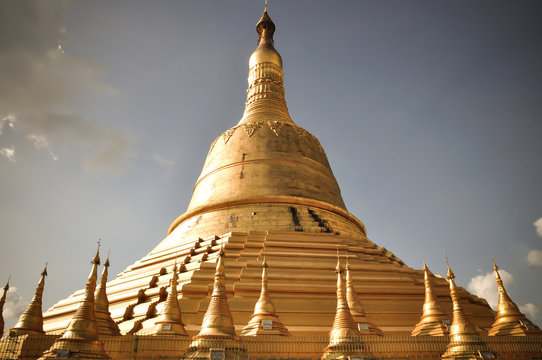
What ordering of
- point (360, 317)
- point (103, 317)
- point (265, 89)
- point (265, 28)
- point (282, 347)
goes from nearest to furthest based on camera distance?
point (282, 347) → point (103, 317) → point (360, 317) → point (265, 89) → point (265, 28)

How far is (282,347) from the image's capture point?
7227 mm

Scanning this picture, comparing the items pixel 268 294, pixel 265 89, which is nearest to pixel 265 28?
pixel 265 89

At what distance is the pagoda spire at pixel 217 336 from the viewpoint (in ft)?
21.8

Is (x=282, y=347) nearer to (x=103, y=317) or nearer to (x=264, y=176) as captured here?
(x=103, y=317)

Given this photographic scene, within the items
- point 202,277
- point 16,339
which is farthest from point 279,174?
point 16,339

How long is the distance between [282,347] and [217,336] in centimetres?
115

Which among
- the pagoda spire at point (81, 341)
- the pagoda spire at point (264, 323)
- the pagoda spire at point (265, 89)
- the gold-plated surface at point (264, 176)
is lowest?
the pagoda spire at point (81, 341)

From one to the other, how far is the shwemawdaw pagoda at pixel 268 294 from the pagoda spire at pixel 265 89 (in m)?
1.45

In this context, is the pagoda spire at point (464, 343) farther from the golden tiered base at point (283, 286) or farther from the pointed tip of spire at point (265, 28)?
the pointed tip of spire at point (265, 28)

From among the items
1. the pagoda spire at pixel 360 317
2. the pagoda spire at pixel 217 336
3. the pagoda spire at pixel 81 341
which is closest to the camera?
the pagoda spire at pixel 81 341

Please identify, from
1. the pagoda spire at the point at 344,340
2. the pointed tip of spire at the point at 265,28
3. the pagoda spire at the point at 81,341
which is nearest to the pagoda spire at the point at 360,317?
the pagoda spire at the point at 344,340

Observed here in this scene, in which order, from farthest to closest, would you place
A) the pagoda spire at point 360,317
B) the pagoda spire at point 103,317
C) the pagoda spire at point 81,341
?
the pagoda spire at point 360,317 → the pagoda spire at point 103,317 → the pagoda spire at point 81,341

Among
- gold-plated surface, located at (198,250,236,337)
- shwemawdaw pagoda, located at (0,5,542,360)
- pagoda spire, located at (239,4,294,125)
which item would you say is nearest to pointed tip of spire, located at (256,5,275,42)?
pagoda spire, located at (239,4,294,125)

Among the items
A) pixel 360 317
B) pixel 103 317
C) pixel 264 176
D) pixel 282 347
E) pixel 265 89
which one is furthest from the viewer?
pixel 265 89
